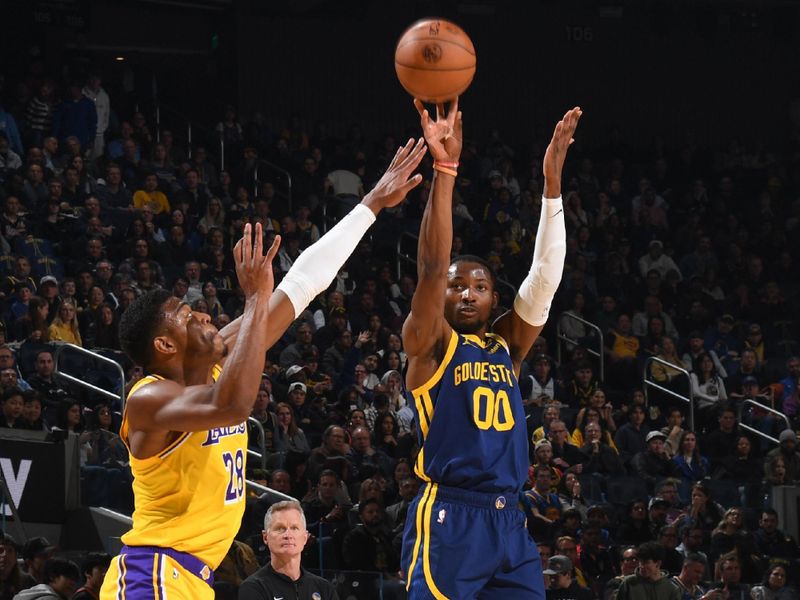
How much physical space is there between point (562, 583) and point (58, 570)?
3931 millimetres

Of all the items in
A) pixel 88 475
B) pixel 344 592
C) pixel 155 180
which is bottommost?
pixel 344 592

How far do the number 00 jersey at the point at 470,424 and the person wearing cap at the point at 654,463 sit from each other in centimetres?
883

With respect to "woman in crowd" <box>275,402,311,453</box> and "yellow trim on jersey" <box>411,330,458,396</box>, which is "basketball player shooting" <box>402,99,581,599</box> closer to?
"yellow trim on jersey" <box>411,330,458,396</box>

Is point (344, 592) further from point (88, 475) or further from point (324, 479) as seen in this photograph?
point (88, 475)

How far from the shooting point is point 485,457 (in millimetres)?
5496

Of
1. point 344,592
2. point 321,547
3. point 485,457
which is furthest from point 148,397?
point 321,547

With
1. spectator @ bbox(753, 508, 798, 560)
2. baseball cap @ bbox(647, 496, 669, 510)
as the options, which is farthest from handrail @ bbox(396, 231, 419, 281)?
spectator @ bbox(753, 508, 798, 560)

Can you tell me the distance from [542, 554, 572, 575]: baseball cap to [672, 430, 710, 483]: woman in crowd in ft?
12.8

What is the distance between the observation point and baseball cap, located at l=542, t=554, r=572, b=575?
35.5 feet

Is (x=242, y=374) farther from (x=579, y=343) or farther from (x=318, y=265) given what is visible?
(x=579, y=343)

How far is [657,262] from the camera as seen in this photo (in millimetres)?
19344

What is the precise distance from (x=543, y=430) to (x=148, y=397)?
31.4 feet

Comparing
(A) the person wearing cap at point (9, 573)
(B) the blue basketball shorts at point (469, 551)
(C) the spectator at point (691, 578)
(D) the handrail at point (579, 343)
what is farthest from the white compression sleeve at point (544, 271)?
(D) the handrail at point (579, 343)

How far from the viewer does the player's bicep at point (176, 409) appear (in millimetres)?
4504
